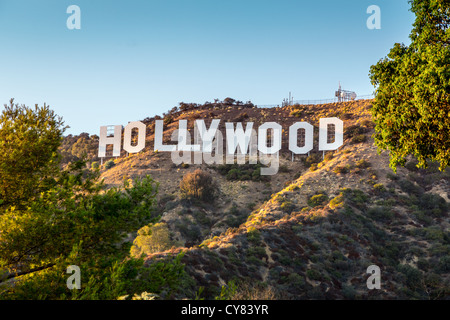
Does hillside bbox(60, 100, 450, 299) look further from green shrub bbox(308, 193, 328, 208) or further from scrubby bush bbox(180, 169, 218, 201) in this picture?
scrubby bush bbox(180, 169, 218, 201)

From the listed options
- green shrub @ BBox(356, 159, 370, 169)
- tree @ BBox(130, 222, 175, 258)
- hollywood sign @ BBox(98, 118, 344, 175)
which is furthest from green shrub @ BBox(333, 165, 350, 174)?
tree @ BBox(130, 222, 175, 258)

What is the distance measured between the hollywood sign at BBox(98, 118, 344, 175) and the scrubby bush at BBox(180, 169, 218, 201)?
8.72m

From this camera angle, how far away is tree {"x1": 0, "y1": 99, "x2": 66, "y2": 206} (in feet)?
51.7

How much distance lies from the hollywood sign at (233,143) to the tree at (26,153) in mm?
46277

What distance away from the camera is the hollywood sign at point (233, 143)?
6550cm

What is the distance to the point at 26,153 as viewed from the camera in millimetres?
16297

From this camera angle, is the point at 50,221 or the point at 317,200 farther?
the point at 317,200

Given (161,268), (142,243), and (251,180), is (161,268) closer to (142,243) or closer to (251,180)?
(142,243)

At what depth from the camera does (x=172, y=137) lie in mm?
74938

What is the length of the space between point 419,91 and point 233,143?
50.8 meters

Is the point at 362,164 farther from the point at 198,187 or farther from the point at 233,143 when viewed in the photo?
the point at 233,143

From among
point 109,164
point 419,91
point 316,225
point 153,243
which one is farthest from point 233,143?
point 419,91

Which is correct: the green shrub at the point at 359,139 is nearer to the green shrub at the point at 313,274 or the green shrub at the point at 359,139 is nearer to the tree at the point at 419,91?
the green shrub at the point at 313,274

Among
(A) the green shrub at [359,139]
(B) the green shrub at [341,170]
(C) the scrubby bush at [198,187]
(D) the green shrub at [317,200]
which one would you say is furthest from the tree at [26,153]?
(A) the green shrub at [359,139]
